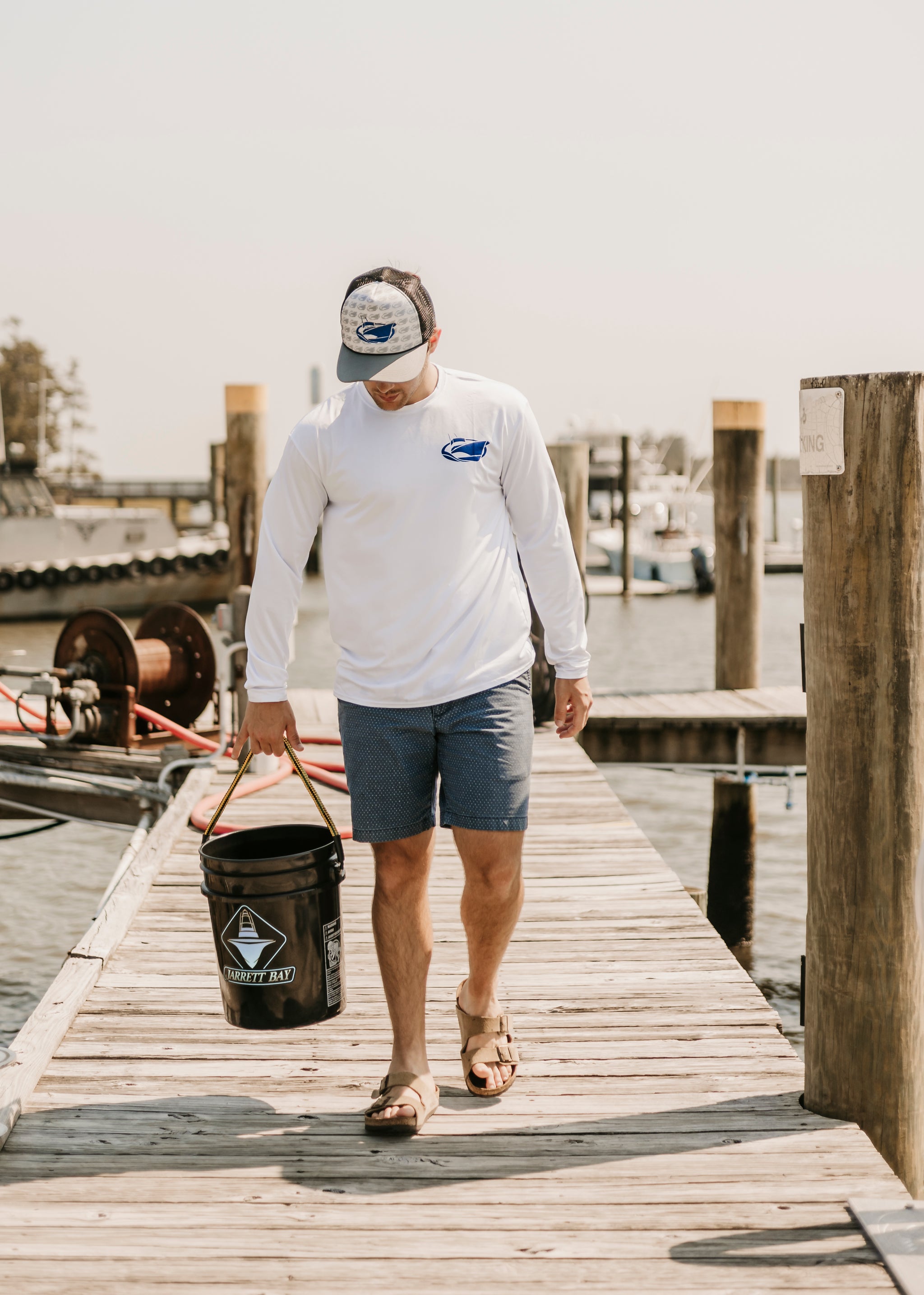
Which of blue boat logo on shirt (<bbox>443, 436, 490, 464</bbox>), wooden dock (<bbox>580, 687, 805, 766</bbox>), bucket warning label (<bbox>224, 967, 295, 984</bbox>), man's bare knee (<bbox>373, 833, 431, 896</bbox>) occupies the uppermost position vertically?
blue boat logo on shirt (<bbox>443, 436, 490, 464</bbox>)

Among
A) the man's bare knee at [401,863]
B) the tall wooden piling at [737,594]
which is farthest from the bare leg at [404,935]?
the tall wooden piling at [737,594]

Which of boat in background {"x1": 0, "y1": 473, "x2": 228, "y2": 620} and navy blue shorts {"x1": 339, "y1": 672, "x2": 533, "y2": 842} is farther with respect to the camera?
boat in background {"x1": 0, "y1": 473, "x2": 228, "y2": 620}

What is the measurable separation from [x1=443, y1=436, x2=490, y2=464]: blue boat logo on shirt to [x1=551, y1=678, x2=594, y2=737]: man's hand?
24.0 inches

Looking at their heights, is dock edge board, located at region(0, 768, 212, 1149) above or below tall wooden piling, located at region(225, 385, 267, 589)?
below

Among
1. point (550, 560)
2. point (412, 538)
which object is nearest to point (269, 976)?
point (412, 538)

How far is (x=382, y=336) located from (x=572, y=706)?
3.32ft

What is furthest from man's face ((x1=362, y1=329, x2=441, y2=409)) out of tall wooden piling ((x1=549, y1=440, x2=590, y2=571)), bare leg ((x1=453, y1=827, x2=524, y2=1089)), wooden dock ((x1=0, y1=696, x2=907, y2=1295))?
tall wooden piling ((x1=549, y1=440, x2=590, y2=571))

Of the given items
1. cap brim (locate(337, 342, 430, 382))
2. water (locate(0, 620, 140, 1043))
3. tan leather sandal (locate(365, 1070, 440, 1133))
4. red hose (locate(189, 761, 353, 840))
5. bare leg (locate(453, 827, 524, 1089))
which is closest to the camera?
cap brim (locate(337, 342, 430, 382))

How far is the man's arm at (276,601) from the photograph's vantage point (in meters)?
3.11

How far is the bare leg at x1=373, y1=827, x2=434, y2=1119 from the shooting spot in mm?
3182

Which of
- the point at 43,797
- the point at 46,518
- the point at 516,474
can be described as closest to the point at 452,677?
the point at 516,474

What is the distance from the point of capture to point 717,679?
37.2ft

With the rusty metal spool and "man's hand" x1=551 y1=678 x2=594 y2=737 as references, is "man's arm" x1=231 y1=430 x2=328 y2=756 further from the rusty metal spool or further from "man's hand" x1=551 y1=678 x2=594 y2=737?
the rusty metal spool

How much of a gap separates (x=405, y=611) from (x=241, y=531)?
7.54m
